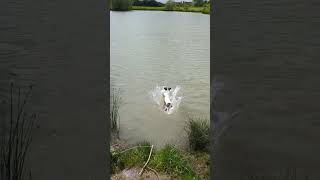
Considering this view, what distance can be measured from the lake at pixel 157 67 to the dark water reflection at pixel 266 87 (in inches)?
83.0

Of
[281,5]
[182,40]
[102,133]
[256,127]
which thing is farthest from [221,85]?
[182,40]

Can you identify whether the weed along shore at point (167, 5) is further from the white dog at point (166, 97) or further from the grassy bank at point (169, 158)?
the grassy bank at point (169, 158)

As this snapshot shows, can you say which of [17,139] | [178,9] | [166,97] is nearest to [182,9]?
[178,9]

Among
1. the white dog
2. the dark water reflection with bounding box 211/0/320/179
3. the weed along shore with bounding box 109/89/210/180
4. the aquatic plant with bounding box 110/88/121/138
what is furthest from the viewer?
the white dog

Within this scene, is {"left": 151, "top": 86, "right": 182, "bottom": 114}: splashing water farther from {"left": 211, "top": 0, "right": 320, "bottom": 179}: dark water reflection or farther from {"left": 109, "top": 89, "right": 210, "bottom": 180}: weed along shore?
{"left": 211, "top": 0, "right": 320, "bottom": 179}: dark water reflection

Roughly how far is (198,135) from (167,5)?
133 cm

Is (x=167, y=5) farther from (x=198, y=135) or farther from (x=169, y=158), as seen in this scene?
(x=169, y=158)

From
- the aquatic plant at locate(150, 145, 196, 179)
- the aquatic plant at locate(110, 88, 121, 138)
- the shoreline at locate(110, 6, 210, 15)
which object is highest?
the shoreline at locate(110, 6, 210, 15)

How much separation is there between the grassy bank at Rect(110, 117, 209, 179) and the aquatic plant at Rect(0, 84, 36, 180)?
4.31ft

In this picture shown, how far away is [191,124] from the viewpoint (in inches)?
154

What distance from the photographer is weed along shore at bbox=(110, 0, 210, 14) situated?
159 inches

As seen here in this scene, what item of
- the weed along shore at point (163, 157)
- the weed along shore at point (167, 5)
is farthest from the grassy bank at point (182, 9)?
the weed along shore at point (163, 157)

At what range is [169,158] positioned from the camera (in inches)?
133

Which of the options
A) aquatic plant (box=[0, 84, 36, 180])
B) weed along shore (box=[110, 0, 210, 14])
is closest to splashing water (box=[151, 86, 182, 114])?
weed along shore (box=[110, 0, 210, 14])
